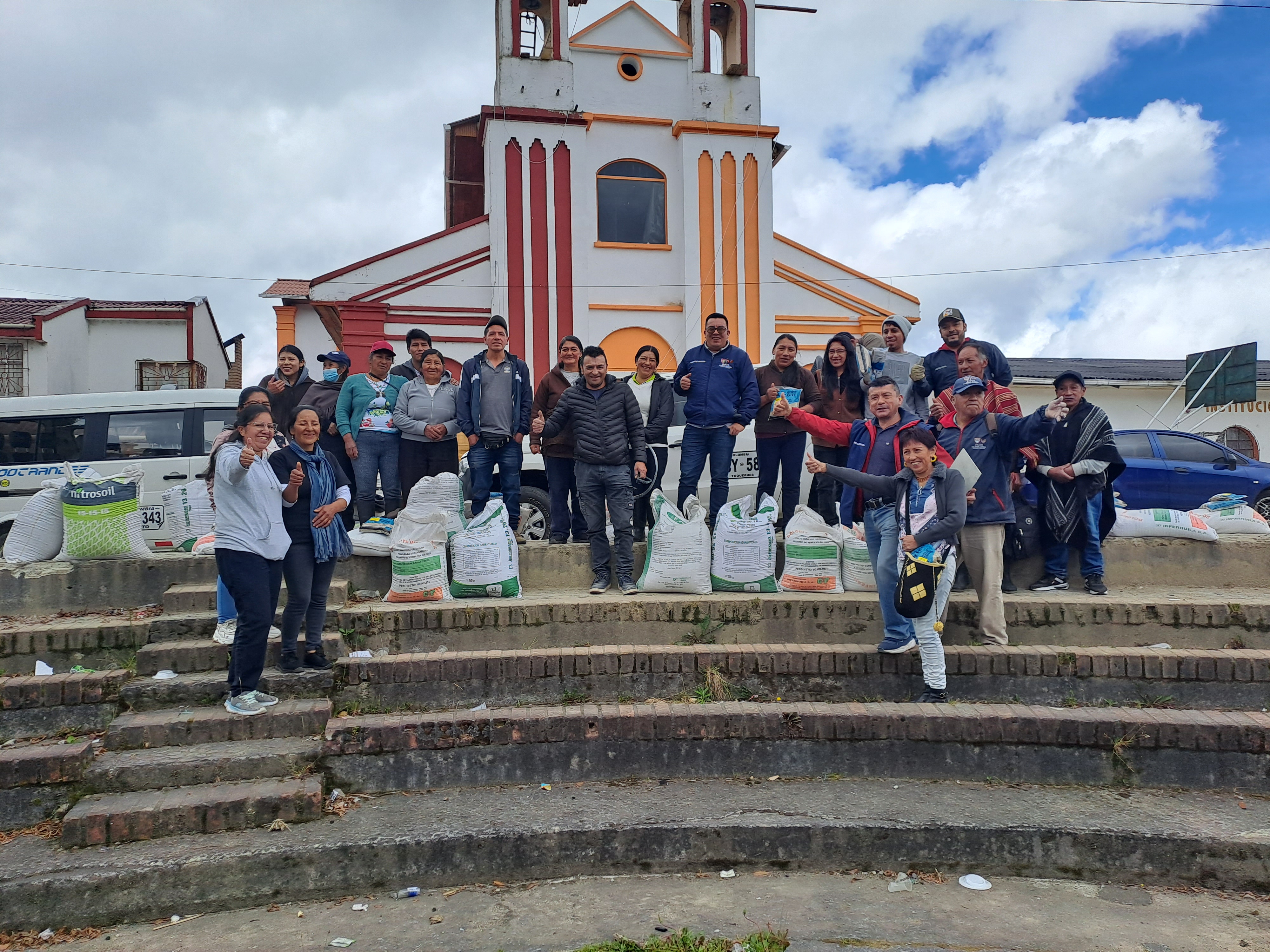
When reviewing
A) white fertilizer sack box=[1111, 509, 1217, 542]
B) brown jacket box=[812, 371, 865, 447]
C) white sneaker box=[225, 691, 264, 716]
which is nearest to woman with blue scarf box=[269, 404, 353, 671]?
white sneaker box=[225, 691, 264, 716]

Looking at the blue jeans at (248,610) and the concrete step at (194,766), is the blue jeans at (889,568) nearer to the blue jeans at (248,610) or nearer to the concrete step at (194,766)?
the concrete step at (194,766)

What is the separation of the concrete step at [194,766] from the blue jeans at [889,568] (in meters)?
3.10

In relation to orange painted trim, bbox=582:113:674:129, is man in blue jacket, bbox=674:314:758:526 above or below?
below

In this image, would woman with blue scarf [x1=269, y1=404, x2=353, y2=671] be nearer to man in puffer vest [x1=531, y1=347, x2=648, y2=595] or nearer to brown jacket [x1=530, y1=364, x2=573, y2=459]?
man in puffer vest [x1=531, y1=347, x2=648, y2=595]

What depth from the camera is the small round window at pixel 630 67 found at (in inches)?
627

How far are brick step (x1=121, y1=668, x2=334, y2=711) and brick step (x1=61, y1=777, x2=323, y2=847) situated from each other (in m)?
0.62

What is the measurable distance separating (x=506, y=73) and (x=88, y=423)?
34.1ft

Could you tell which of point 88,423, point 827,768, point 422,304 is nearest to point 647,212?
point 422,304

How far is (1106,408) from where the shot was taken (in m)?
19.2

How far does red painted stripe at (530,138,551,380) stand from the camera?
602 inches

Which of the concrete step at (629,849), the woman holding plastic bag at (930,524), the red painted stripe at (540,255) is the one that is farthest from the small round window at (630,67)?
the concrete step at (629,849)

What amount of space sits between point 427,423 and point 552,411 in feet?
3.07

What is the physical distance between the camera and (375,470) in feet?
20.9

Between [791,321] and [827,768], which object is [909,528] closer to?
[827,768]
